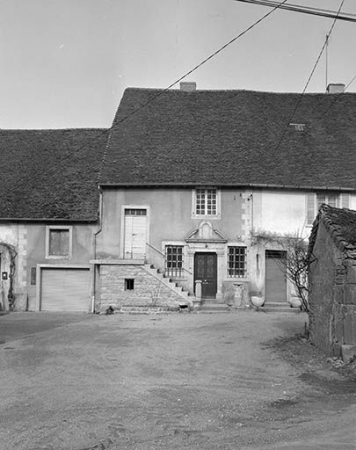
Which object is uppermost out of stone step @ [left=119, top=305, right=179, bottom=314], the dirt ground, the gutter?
the gutter

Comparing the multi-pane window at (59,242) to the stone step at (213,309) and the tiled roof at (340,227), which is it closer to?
the stone step at (213,309)

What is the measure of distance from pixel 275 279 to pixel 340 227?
12352 mm

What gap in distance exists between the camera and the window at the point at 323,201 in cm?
2317

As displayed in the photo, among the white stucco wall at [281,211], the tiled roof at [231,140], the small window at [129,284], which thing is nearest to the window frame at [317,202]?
the white stucco wall at [281,211]

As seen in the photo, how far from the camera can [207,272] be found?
76.1ft

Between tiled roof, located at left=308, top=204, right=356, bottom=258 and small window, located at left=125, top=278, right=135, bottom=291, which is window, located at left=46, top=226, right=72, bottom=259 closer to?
small window, located at left=125, top=278, right=135, bottom=291

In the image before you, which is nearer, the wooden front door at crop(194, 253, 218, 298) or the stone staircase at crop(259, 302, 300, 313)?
the stone staircase at crop(259, 302, 300, 313)

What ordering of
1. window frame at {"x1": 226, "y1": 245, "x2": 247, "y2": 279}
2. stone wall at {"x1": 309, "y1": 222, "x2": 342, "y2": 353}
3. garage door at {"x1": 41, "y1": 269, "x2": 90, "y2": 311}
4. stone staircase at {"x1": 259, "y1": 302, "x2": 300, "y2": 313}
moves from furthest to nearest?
garage door at {"x1": 41, "y1": 269, "x2": 90, "y2": 311} → window frame at {"x1": 226, "y1": 245, "x2": 247, "y2": 279} → stone staircase at {"x1": 259, "y1": 302, "x2": 300, "y2": 313} → stone wall at {"x1": 309, "y1": 222, "x2": 342, "y2": 353}

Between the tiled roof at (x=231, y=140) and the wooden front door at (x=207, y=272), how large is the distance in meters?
3.32

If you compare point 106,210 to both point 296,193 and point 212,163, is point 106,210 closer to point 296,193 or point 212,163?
point 212,163

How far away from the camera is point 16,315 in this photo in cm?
2167

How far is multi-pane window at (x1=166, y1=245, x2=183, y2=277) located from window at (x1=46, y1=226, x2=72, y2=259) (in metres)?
4.47

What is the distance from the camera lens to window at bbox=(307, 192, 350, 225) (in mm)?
23172

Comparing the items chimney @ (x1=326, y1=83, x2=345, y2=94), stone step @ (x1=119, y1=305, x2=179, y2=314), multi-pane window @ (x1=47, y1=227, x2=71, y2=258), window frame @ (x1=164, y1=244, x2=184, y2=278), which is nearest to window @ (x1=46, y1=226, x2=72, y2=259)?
multi-pane window @ (x1=47, y1=227, x2=71, y2=258)
